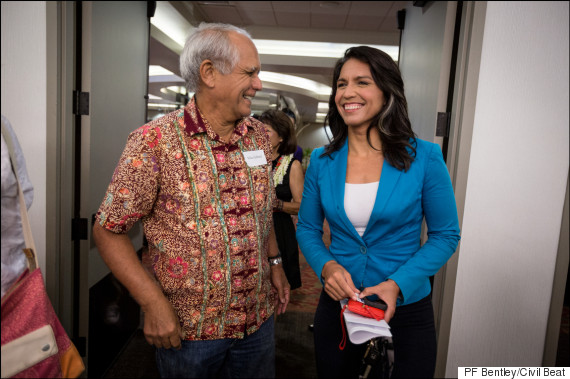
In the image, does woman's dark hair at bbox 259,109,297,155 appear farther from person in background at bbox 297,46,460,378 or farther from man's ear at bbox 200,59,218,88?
man's ear at bbox 200,59,218,88

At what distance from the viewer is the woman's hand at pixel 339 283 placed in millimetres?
1170

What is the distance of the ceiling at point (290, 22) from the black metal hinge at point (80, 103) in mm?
3238

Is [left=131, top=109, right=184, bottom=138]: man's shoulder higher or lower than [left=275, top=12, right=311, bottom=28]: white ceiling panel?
lower

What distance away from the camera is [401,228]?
4.16ft

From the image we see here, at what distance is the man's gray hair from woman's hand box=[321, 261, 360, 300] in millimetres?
716

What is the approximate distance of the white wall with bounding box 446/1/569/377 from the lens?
6.02 feet

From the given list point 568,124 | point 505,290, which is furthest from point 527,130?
point 505,290

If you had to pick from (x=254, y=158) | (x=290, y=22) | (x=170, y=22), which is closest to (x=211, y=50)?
(x=254, y=158)

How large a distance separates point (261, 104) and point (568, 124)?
1054 centimetres

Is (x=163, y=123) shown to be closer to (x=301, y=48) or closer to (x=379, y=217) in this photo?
(x=379, y=217)

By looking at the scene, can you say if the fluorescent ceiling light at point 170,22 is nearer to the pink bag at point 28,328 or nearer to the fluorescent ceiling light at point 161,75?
the fluorescent ceiling light at point 161,75

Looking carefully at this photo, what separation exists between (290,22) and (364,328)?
5.63m

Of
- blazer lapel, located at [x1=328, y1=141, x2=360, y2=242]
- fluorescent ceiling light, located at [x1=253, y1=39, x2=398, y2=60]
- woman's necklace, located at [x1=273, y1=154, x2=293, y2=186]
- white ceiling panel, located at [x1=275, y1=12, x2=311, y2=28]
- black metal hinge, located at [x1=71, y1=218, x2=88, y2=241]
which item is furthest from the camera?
fluorescent ceiling light, located at [x1=253, y1=39, x2=398, y2=60]

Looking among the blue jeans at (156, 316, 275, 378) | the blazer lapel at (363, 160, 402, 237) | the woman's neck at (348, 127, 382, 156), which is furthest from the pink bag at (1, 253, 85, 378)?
the woman's neck at (348, 127, 382, 156)
